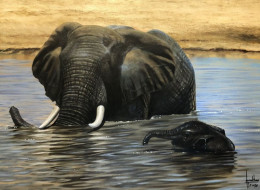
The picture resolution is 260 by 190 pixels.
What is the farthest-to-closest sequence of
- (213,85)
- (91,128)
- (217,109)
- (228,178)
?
(213,85)
(217,109)
(91,128)
(228,178)

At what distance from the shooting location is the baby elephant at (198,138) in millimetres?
11883

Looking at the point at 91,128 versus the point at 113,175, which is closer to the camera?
the point at 113,175

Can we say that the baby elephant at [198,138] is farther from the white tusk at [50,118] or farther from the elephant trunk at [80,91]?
the white tusk at [50,118]

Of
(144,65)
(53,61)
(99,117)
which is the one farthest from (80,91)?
(144,65)

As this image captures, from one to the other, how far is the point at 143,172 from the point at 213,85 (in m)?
11.4

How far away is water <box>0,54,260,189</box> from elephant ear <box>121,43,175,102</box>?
0.42 meters

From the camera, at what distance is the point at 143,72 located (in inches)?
577

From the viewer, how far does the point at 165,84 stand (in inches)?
591

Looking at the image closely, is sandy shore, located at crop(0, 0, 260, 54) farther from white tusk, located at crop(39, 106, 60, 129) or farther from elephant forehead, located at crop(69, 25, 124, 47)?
white tusk, located at crop(39, 106, 60, 129)

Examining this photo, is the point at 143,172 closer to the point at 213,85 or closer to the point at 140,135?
the point at 140,135

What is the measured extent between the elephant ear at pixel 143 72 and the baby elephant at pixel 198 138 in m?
2.10

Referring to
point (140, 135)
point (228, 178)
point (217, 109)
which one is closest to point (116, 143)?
point (140, 135)

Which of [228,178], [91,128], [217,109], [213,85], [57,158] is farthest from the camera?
[213,85]
